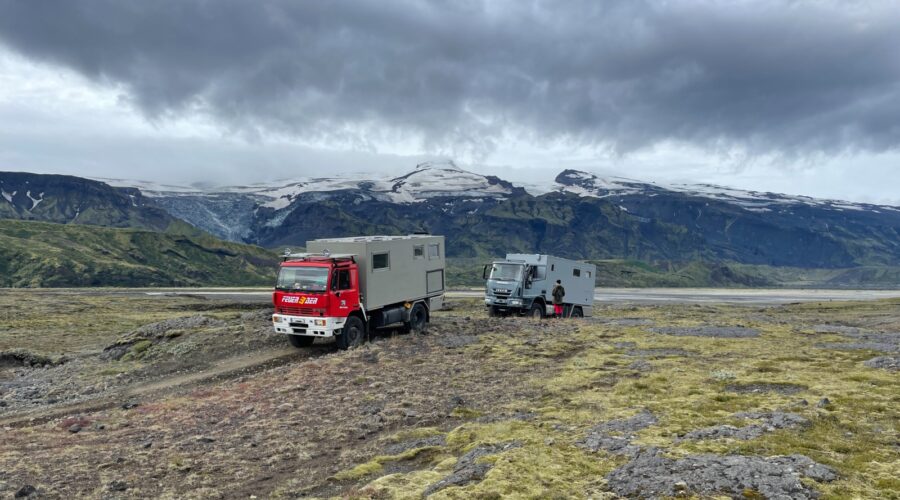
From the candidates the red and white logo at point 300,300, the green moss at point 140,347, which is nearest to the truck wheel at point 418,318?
the red and white logo at point 300,300

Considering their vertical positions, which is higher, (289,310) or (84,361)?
(289,310)

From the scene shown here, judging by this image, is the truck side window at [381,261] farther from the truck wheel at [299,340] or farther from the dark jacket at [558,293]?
the dark jacket at [558,293]

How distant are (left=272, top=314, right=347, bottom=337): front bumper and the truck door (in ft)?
2.45

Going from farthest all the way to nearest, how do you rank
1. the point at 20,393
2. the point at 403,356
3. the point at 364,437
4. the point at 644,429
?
the point at 403,356
the point at 20,393
the point at 364,437
the point at 644,429

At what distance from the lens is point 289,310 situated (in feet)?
84.3

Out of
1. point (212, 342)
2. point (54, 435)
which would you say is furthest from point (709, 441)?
point (212, 342)

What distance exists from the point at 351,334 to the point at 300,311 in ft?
8.98

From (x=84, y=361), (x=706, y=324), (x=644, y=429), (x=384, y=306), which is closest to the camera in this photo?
(x=644, y=429)

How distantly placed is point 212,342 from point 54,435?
12.8m

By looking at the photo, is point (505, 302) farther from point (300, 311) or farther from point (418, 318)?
point (300, 311)

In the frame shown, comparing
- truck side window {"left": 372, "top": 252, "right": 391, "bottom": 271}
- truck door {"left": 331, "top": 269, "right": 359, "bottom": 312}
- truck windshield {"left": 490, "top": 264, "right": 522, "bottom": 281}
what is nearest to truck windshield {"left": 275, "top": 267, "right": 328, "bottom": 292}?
truck door {"left": 331, "top": 269, "right": 359, "bottom": 312}

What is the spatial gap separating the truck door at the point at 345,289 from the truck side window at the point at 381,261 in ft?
5.33

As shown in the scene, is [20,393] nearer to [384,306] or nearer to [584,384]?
[384,306]

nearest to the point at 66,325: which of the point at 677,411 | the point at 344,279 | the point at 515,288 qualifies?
the point at 344,279
